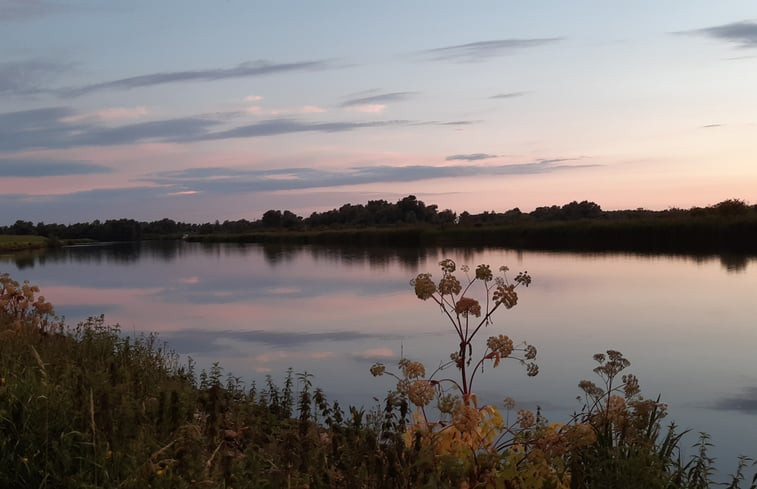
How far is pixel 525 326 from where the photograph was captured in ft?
54.4

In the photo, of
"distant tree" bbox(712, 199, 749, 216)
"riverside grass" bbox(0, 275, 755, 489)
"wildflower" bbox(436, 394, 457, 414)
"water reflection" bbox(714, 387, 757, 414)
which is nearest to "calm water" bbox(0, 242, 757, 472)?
"water reflection" bbox(714, 387, 757, 414)

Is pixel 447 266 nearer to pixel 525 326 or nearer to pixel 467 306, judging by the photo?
pixel 467 306

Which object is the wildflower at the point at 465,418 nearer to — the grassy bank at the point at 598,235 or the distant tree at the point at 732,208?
the grassy bank at the point at 598,235

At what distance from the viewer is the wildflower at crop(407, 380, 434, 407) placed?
3670 mm

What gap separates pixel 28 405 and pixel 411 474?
2.77 meters

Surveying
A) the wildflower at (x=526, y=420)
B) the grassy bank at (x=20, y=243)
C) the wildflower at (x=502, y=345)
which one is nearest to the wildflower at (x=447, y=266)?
the wildflower at (x=502, y=345)

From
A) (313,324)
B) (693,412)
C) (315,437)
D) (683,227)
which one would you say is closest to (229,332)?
(313,324)

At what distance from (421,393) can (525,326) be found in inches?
525

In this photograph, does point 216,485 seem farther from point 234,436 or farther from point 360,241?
point 360,241

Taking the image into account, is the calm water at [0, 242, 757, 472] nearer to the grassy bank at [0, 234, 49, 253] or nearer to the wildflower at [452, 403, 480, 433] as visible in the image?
the wildflower at [452, 403, 480, 433]

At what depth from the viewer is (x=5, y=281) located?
9484 millimetres

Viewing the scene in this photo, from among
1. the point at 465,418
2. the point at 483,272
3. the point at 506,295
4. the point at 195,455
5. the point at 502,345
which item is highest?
the point at 483,272

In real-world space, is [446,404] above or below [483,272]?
below

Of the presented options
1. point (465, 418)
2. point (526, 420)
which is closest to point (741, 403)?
point (526, 420)
